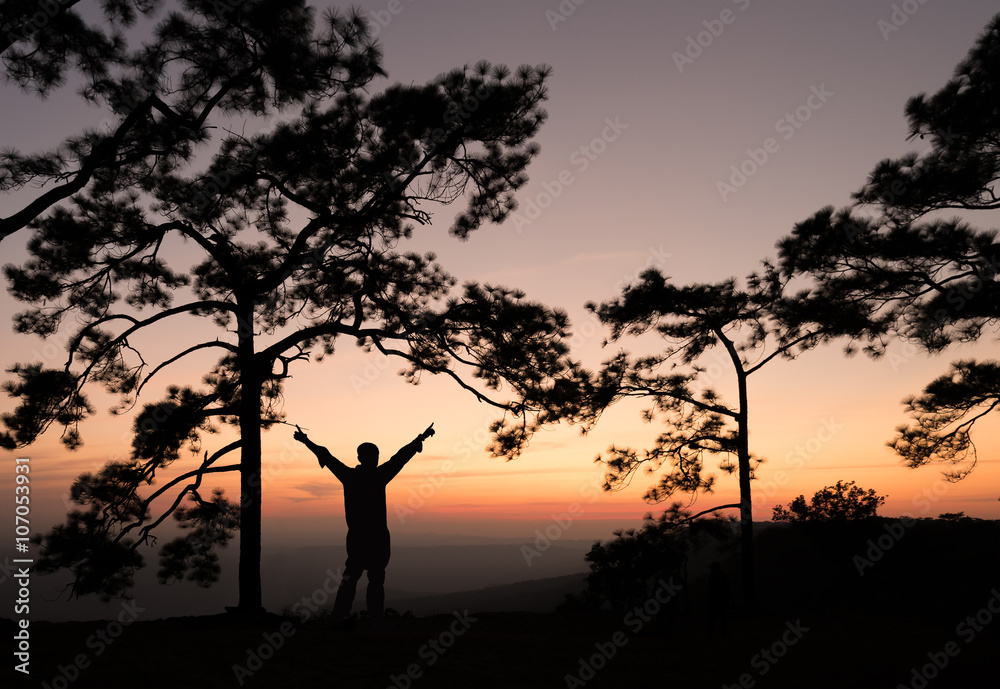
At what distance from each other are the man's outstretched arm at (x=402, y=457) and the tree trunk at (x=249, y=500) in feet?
7.90

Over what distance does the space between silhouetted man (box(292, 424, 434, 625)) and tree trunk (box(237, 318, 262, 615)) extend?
163cm

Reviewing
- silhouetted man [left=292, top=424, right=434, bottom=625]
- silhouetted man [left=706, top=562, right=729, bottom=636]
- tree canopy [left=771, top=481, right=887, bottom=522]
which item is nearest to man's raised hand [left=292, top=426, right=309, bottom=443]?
silhouetted man [left=292, top=424, right=434, bottom=625]

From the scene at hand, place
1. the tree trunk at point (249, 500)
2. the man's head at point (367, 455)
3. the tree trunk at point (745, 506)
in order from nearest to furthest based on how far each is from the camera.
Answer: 1. the man's head at point (367, 455)
2. the tree trunk at point (249, 500)
3. the tree trunk at point (745, 506)

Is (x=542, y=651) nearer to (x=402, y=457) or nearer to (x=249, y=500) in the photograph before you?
(x=402, y=457)

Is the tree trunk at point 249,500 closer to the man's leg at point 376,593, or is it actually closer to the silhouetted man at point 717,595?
the man's leg at point 376,593

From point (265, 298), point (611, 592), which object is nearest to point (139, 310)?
point (265, 298)

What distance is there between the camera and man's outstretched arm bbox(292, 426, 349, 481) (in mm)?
8359

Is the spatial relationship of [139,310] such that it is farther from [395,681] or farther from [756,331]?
[756,331]

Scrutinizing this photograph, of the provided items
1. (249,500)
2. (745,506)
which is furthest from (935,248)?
(249,500)

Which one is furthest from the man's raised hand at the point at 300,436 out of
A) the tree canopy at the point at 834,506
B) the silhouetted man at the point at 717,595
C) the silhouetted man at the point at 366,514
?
the tree canopy at the point at 834,506

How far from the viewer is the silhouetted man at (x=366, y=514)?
823cm

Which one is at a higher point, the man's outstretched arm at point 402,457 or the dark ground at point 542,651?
the man's outstretched arm at point 402,457

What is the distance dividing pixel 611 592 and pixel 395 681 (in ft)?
27.8

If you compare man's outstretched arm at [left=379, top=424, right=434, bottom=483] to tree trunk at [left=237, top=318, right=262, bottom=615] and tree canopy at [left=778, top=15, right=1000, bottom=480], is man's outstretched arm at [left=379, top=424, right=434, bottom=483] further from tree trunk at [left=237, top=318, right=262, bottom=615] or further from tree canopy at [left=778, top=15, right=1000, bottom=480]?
tree canopy at [left=778, top=15, right=1000, bottom=480]
